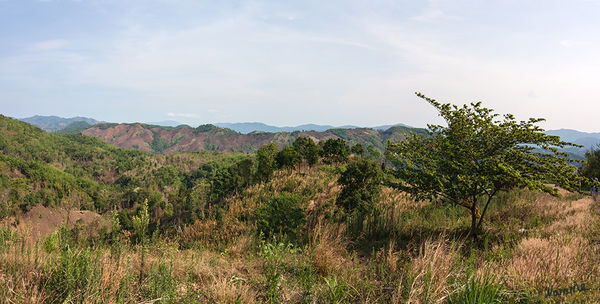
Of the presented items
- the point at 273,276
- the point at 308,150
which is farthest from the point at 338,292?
the point at 308,150

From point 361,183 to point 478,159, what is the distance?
28.8 feet

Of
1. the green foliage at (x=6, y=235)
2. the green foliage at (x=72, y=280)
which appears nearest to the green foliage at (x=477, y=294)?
the green foliage at (x=72, y=280)

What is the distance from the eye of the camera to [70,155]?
197 meters

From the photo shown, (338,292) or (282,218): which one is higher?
(338,292)

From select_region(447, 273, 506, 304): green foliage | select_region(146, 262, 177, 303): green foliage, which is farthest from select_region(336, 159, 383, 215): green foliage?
select_region(146, 262, 177, 303): green foliage

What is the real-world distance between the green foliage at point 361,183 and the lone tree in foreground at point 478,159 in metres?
7.19

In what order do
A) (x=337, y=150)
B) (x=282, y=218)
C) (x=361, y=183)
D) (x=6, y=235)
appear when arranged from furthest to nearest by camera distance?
1. (x=337, y=150)
2. (x=361, y=183)
3. (x=282, y=218)
4. (x=6, y=235)

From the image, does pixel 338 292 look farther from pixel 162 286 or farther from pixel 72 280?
pixel 72 280

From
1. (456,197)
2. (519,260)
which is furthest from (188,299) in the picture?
(456,197)

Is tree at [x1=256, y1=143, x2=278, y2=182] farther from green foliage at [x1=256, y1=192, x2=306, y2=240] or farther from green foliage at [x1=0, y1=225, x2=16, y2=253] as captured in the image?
green foliage at [x1=0, y1=225, x2=16, y2=253]

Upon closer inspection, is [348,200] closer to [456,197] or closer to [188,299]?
[456,197]

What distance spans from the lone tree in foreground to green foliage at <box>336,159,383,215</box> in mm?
7186

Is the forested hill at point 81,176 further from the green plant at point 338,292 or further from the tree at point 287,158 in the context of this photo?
the green plant at point 338,292

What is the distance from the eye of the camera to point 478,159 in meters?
6.50
